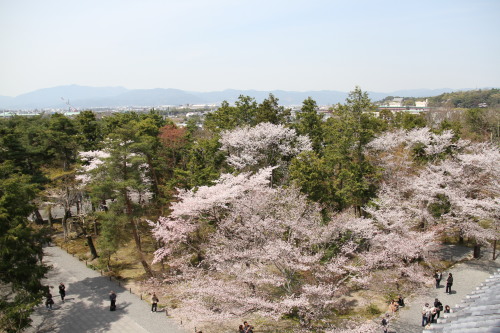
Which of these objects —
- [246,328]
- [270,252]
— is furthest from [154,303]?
[270,252]

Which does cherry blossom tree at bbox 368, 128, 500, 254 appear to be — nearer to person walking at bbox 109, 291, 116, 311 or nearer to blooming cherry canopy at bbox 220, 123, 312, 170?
blooming cherry canopy at bbox 220, 123, 312, 170

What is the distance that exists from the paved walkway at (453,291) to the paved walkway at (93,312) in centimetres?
981

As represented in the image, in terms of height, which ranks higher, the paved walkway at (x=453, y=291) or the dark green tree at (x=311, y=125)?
the dark green tree at (x=311, y=125)

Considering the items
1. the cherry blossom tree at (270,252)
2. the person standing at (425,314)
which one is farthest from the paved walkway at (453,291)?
the cherry blossom tree at (270,252)

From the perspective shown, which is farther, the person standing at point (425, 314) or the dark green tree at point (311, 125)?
the dark green tree at point (311, 125)

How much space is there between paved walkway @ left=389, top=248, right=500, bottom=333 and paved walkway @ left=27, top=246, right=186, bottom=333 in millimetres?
9811

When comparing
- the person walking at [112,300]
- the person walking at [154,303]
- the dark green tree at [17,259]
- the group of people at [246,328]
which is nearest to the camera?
the dark green tree at [17,259]

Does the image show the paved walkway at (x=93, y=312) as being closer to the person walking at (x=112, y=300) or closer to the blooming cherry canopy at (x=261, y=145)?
the person walking at (x=112, y=300)

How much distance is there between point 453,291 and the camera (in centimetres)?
1578

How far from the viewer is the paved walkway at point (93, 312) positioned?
14.0 meters

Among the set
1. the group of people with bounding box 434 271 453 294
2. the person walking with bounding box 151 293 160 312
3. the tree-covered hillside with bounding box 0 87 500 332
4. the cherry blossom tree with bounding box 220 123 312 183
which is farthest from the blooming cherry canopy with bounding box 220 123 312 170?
the group of people with bounding box 434 271 453 294

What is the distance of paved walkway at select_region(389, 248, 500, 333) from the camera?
44.4 ft

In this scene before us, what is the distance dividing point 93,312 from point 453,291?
18.2 metres

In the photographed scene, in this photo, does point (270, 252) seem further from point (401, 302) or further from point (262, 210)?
point (401, 302)
